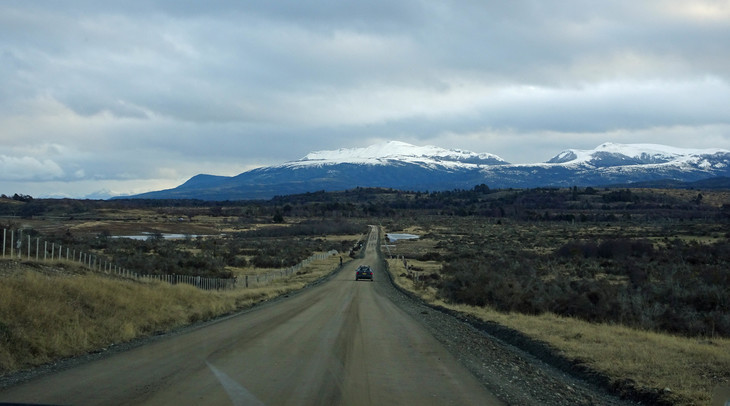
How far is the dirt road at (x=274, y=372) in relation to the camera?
9102 mm

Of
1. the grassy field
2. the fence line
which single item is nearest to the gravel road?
the grassy field

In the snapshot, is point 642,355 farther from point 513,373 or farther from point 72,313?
point 72,313

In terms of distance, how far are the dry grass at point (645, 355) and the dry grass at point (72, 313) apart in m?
10.4

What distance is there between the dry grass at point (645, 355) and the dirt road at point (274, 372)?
277cm

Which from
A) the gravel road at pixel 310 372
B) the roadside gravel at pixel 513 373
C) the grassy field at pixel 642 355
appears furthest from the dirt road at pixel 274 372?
the grassy field at pixel 642 355

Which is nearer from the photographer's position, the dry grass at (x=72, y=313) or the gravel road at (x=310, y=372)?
the gravel road at (x=310, y=372)

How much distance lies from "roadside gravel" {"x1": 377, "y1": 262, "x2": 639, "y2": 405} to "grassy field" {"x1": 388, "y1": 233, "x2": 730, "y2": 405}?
603mm

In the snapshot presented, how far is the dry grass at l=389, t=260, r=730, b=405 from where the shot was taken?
401 inches

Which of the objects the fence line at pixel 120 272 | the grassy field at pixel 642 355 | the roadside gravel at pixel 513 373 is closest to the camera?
the roadside gravel at pixel 513 373

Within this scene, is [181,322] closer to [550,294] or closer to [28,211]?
[550,294]

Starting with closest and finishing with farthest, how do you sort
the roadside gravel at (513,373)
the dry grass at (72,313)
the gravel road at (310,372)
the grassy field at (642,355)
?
the gravel road at (310,372), the roadside gravel at (513,373), the grassy field at (642,355), the dry grass at (72,313)

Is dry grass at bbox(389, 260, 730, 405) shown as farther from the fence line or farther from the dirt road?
the fence line

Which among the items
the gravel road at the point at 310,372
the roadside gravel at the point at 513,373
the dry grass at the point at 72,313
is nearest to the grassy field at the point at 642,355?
the roadside gravel at the point at 513,373

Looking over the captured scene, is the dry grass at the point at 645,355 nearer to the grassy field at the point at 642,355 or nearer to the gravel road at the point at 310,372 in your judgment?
the grassy field at the point at 642,355
